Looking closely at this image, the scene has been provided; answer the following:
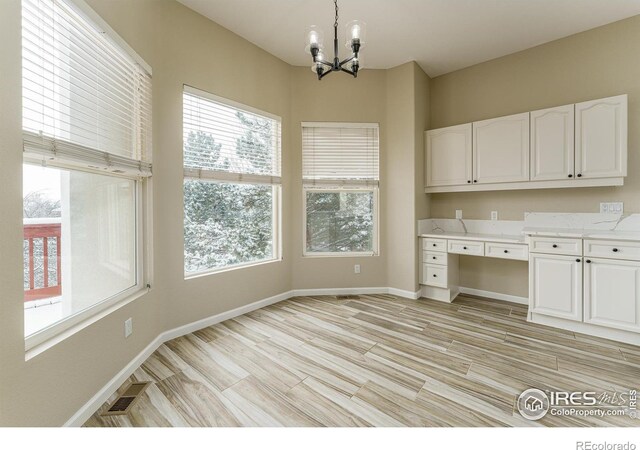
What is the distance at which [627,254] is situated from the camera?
2.41m

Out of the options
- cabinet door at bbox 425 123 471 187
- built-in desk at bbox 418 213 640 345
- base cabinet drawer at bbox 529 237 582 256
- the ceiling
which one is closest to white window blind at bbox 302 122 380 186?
cabinet door at bbox 425 123 471 187

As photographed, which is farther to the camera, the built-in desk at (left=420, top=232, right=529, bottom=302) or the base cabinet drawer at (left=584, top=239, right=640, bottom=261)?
the built-in desk at (left=420, top=232, right=529, bottom=302)

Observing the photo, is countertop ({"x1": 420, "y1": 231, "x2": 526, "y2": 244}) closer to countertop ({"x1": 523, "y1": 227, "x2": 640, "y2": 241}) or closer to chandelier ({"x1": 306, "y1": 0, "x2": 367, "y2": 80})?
countertop ({"x1": 523, "y1": 227, "x2": 640, "y2": 241})

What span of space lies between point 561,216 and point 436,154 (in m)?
1.56

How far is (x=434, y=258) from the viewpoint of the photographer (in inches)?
143

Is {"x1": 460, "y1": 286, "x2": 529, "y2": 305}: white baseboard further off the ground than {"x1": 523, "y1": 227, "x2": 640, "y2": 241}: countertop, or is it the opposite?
{"x1": 523, "y1": 227, "x2": 640, "y2": 241}: countertop

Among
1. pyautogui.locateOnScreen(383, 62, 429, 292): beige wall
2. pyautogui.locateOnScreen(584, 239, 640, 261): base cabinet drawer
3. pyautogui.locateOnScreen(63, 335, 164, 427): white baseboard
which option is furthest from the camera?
pyautogui.locateOnScreen(383, 62, 429, 292): beige wall

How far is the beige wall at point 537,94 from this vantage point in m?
2.78

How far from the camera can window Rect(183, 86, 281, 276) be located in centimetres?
277

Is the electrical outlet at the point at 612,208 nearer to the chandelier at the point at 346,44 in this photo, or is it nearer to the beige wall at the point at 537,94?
the beige wall at the point at 537,94

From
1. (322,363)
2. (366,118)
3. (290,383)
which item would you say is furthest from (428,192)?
(290,383)

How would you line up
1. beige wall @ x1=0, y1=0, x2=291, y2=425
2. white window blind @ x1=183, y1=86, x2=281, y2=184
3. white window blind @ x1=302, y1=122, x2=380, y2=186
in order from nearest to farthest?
beige wall @ x1=0, y1=0, x2=291, y2=425
white window blind @ x1=183, y1=86, x2=281, y2=184
white window blind @ x1=302, y1=122, x2=380, y2=186

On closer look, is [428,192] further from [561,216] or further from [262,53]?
[262,53]
